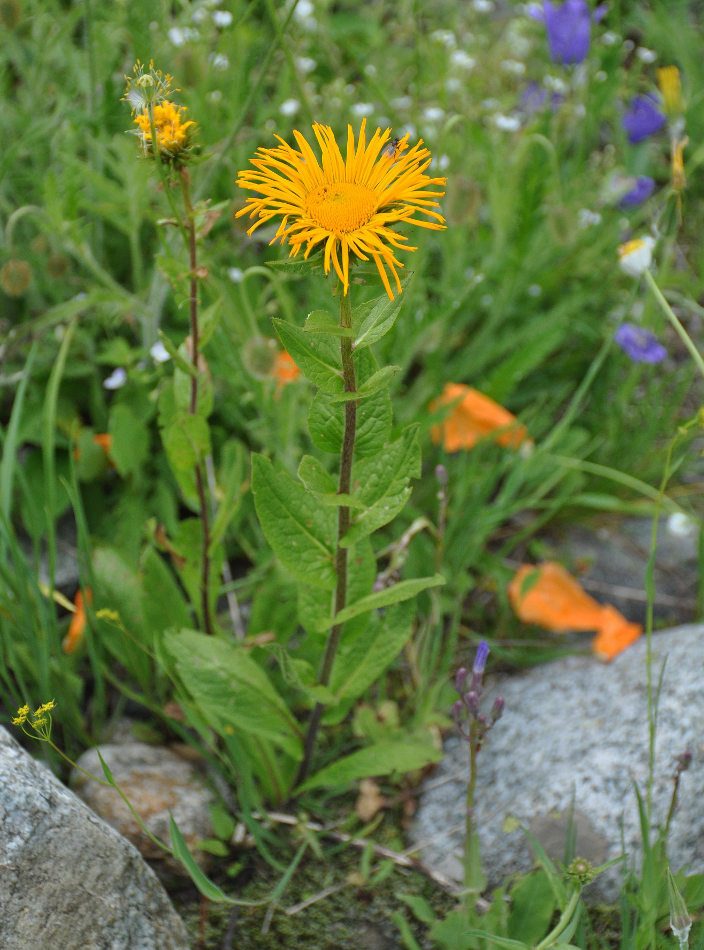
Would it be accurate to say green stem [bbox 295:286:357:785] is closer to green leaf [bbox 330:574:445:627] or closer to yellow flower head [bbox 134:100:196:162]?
green leaf [bbox 330:574:445:627]

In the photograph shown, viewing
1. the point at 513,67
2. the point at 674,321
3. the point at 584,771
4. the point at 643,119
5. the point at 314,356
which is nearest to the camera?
the point at 314,356

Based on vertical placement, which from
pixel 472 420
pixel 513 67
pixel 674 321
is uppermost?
pixel 513 67

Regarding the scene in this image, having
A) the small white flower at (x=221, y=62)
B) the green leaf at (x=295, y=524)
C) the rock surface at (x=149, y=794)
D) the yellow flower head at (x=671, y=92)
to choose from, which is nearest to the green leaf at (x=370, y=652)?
the green leaf at (x=295, y=524)

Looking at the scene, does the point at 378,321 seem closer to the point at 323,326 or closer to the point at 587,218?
the point at 323,326

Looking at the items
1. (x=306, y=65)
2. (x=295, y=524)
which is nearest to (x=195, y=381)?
(x=295, y=524)

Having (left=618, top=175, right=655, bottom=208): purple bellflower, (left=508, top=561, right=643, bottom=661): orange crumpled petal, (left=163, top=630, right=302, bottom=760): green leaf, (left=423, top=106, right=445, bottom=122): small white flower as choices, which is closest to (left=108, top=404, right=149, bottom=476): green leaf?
(left=163, top=630, right=302, bottom=760): green leaf

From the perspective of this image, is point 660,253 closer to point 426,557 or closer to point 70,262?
point 426,557

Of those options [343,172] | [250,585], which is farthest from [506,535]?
[343,172]
